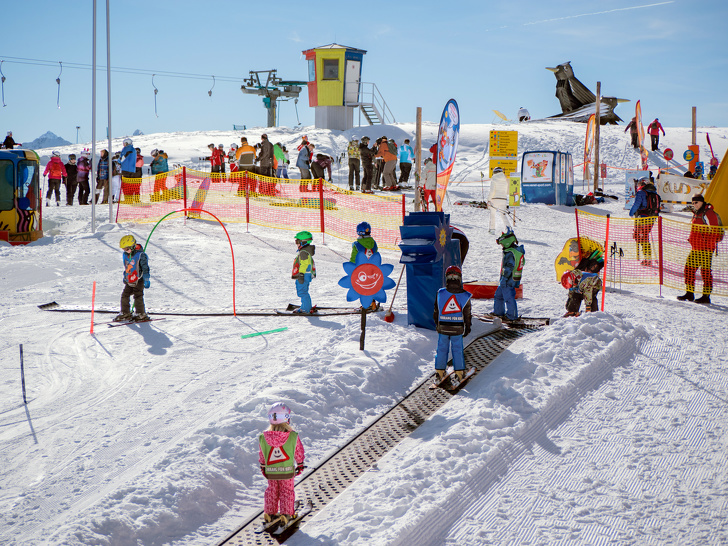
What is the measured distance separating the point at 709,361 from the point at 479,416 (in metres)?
3.32

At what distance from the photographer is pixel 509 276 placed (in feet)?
30.6

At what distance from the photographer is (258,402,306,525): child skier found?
4727 millimetres

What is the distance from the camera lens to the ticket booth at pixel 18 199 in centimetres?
1608

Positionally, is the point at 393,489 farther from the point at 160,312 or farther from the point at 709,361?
the point at 160,312

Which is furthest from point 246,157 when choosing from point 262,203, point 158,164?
point 158,164

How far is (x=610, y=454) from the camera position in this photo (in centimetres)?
551

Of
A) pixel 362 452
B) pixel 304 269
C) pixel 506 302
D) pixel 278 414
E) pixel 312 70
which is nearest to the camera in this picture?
pixel 278 414

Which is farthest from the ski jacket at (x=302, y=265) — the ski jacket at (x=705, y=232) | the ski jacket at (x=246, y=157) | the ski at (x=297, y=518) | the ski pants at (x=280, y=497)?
the ski jacket at (x=246, y=157)

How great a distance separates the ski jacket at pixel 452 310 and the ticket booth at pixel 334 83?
30.4 m

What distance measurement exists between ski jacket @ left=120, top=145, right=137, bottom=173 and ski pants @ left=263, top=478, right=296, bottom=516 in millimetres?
16388

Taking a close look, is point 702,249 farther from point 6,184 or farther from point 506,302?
point 6,184

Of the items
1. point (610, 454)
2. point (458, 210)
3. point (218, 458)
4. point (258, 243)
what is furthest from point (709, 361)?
point (458, 210)

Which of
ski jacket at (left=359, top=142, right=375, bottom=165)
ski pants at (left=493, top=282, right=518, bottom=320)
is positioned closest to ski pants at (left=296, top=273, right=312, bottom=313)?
ski pants at (left=493, top=282, right=518, bottom=320)

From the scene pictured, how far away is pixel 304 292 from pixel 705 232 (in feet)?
21.8
